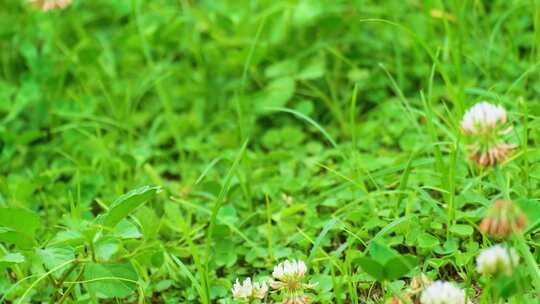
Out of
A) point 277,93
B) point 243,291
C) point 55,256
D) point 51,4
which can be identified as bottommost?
point 243,291

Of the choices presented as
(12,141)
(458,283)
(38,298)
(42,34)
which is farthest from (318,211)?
(42,34)

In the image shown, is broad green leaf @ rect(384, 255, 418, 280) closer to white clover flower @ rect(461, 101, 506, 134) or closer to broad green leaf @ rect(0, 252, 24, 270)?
Answer: white clover flower @ rect(461, 101, 506, 134)

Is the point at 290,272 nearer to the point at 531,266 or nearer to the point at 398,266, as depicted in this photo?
the point at 398,266

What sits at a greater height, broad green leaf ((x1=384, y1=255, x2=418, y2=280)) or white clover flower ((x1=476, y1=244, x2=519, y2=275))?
white clover flower ((x1=476, y1=244, x2=519, y2=275))

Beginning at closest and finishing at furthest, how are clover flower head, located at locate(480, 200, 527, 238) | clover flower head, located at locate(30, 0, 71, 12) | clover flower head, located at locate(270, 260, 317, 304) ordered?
clover flower head, located at locate(480, 200, 527, 238)
clover flower head, located at locate(270, 260, 317, 304)
clover flower head, located at locate(30, 0, 71, 12)

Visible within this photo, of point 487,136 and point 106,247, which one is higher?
point 487,136

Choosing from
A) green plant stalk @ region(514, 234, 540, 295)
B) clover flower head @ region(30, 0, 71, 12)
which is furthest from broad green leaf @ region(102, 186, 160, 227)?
clover flower head @ region(30, 0, 71, 12)

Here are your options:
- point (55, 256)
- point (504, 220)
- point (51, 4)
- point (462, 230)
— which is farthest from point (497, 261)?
point (51, 4)

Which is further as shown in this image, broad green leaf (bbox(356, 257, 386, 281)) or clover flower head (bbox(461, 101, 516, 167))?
broad green leaf (bbox(356, 257, 386, 281))
